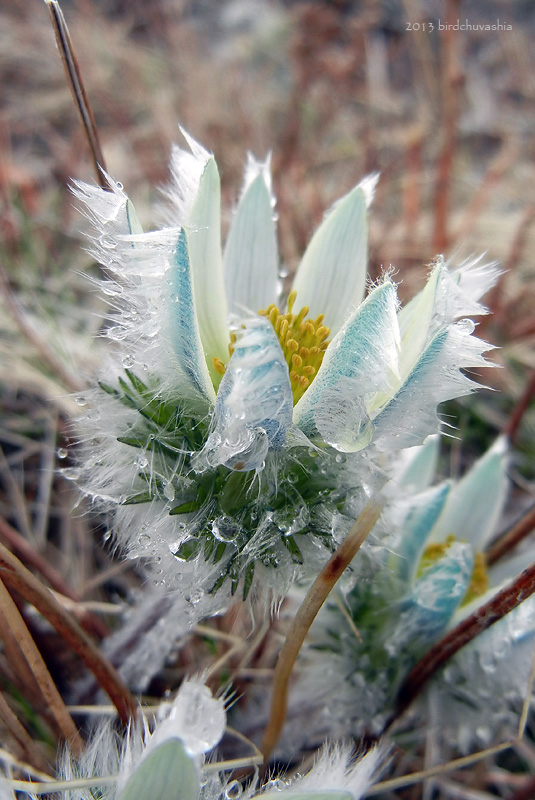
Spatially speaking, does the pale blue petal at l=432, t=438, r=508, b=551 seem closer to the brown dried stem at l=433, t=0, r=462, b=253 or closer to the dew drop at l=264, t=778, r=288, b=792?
the dew drop at l=264, t=778, r=288, b=792

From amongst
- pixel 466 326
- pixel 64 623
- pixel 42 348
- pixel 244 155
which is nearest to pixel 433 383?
pixel 466 326

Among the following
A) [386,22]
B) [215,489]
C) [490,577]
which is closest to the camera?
[215,489]

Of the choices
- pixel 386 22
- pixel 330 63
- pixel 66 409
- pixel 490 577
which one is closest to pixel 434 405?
pixel 490 577

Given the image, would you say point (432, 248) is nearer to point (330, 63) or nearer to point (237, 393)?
point (330, 63)

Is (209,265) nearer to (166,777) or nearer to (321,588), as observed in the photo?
(321,588)

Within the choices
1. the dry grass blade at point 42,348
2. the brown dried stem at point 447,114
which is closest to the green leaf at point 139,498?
the dry grass blade at point 42,348

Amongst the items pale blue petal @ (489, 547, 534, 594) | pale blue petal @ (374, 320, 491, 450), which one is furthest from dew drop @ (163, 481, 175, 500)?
pale blue petal @ (489, 547, 534, 594)
